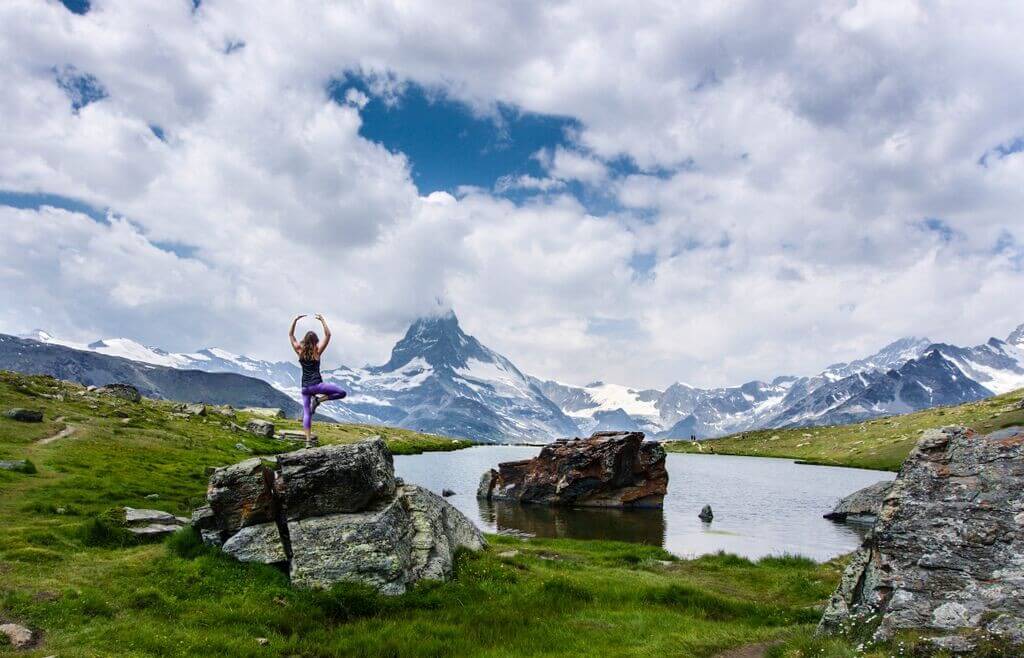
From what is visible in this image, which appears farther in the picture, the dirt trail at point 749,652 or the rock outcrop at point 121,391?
the rock outcrop at point 121,391

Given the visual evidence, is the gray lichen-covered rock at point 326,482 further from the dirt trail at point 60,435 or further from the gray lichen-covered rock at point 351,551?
the dirt trail at point 60,435

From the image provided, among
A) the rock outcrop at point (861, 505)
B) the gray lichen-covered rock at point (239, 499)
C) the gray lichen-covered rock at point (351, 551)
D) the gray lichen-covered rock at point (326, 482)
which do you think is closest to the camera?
the gray lichen-covered rock at point (351, 551)

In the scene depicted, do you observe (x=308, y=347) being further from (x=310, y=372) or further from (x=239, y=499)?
(x=239, y=499)

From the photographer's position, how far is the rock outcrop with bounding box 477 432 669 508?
→ 2906 inches

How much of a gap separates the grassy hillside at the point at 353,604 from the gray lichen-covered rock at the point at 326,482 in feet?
8.88

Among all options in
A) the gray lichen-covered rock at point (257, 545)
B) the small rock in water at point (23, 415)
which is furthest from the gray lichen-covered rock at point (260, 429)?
the gray lichen-covered rock at point (257, 545)

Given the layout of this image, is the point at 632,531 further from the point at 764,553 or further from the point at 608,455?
the point at 608,455

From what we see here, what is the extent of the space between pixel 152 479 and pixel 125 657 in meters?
32.9

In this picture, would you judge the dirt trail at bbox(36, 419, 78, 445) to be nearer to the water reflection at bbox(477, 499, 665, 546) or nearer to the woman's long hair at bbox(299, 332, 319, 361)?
the woman's long hair at bbox(299, 332, 319, 361)

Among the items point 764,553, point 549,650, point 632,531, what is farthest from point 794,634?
point 632,531

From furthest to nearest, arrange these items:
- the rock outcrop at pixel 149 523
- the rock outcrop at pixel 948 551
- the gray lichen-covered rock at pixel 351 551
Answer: the rock outcrop at pixel 149 523 < the gray lichen-covered rock at pixel 351 551 < the rock outcrop at pixel 948 551

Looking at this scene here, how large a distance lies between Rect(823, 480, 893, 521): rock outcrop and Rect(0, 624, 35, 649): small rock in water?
65.0 metres

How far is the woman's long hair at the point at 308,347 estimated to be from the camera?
2714 cm

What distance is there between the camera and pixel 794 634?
57.9 feet
